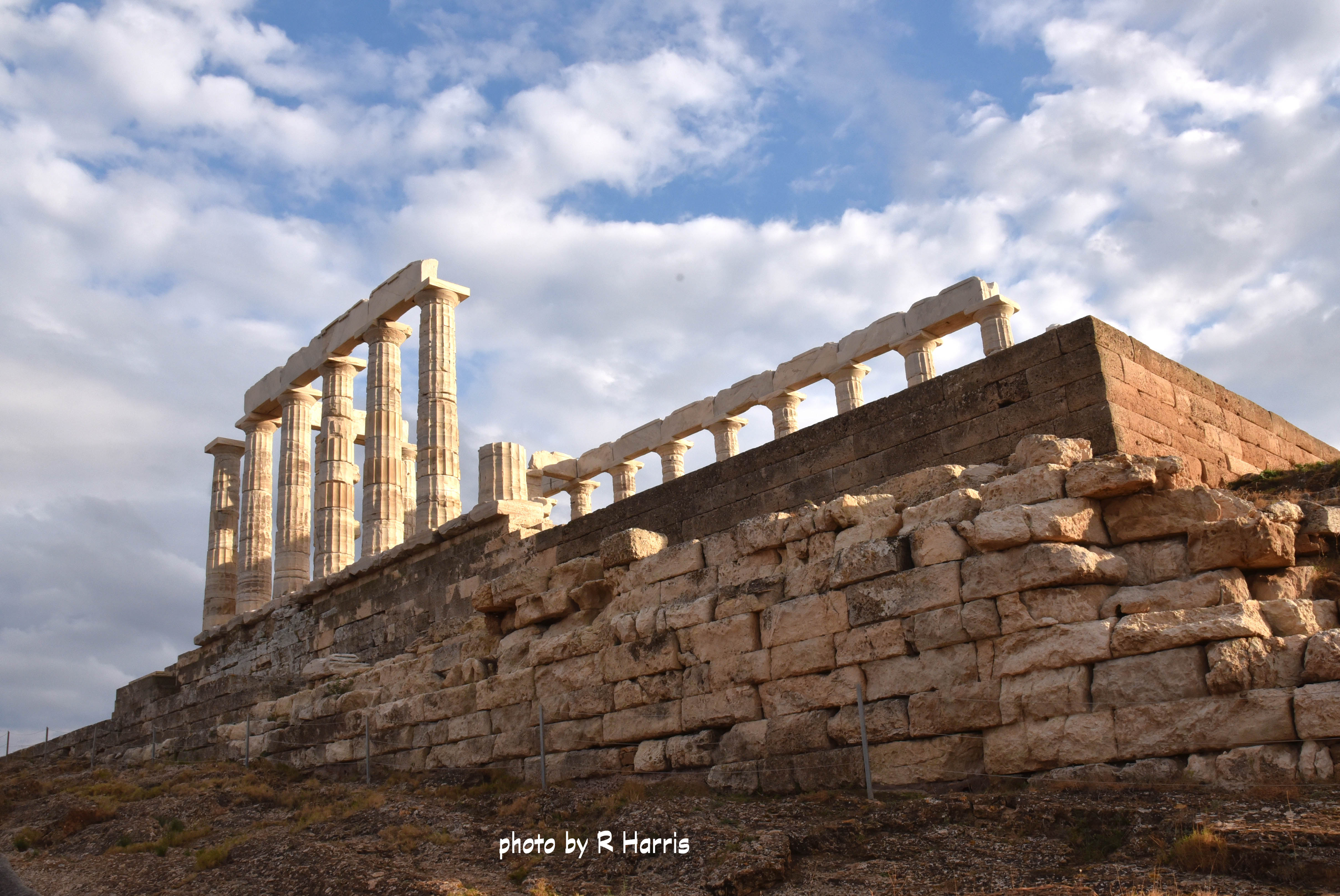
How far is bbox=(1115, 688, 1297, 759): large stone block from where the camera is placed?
659 cm

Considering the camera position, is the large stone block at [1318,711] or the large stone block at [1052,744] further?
the large stone block at [1052,744]

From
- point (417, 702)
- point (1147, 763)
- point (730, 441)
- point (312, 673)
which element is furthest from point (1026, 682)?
point (730, 441)

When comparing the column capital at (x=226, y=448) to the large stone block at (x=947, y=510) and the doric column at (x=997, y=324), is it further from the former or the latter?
the large stone block at (x=947, y=510)

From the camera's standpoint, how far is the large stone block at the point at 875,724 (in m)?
8.25

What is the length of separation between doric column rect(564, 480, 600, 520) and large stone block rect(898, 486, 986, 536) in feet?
83.4

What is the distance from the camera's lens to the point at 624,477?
32.5 m

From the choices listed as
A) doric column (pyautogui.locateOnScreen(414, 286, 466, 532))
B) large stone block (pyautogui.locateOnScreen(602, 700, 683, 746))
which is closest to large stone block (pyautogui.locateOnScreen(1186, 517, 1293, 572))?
large stone block (pyautogui.locateOnScreen(602, 700, 683, 746))

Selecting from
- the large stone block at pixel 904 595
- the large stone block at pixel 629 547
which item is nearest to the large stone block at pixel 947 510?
the large stone block at pixel 904 595

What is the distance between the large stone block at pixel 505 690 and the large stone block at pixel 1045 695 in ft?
17.9

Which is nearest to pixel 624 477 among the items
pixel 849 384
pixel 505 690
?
pixel 849 384

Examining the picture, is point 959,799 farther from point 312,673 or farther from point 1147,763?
point 312,673

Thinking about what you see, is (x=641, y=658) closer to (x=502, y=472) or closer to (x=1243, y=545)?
(x=1243, y=545)

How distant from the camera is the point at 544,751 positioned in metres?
11.0

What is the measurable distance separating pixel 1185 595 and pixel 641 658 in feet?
15.8
